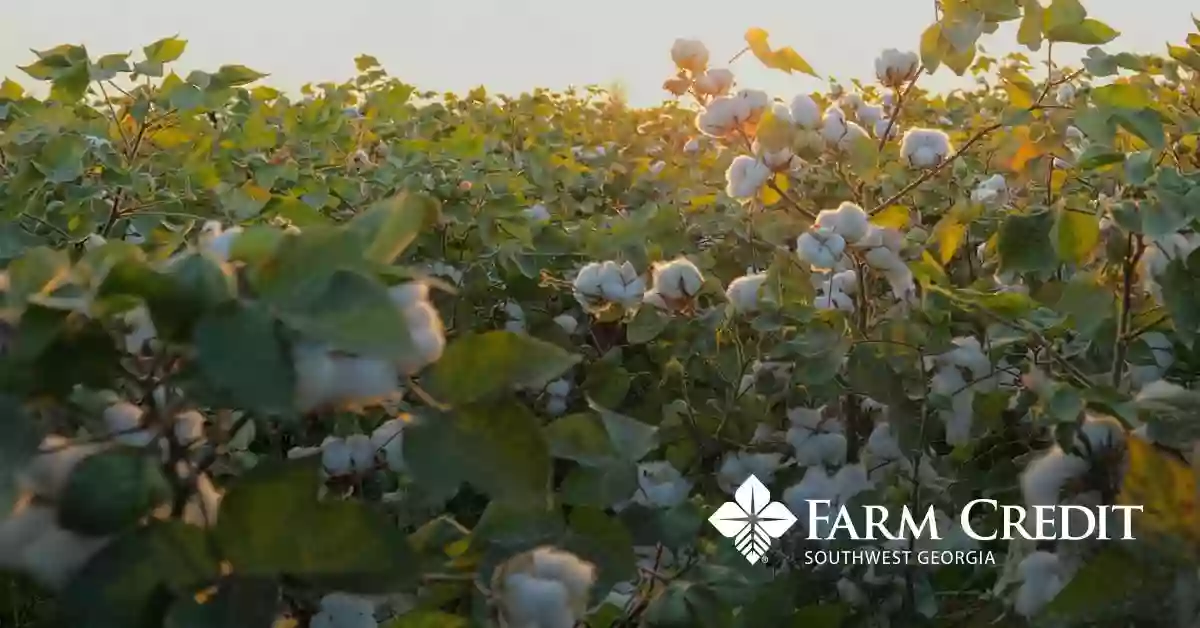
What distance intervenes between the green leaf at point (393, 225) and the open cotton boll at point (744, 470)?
3.10 feet

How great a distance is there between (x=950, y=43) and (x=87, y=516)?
115 cm

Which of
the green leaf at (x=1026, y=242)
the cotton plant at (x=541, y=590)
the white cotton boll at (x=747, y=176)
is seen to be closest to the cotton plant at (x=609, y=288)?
the white cotton boll at (x=747, y=176)

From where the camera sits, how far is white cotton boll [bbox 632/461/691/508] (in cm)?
126

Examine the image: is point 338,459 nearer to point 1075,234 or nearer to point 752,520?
point 752,520

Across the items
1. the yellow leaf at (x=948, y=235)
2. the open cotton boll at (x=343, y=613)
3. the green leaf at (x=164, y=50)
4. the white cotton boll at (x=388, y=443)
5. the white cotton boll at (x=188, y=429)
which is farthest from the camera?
the green leaf at (x=164, y=50)

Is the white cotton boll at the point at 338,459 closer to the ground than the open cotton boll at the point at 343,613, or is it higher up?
higher up

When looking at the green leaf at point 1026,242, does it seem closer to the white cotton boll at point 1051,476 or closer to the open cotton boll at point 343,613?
the white cotton boll at point 1051,476

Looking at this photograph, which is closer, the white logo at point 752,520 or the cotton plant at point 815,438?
the white logo at point 752,520

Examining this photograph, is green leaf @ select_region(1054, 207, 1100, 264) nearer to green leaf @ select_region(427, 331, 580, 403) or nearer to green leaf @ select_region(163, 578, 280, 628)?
green leaf @ select_region(427, 331, 580, 403)

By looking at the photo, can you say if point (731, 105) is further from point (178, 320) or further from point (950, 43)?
point (178, 320)

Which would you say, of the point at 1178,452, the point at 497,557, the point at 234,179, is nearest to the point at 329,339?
the point at 497,557

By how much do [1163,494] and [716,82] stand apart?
1.01 m

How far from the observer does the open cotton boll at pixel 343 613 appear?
0.77 m

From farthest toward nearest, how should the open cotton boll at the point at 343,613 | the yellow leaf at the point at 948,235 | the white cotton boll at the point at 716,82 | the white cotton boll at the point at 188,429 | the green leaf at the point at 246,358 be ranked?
the white cotton boll at the point at 716,82 < the yellow leaf at the point at 948,235 < the open cotton boll at the point at 343,613 < the white cotton boll at the point at 188,429 < the green leaf at the point at 246,358
